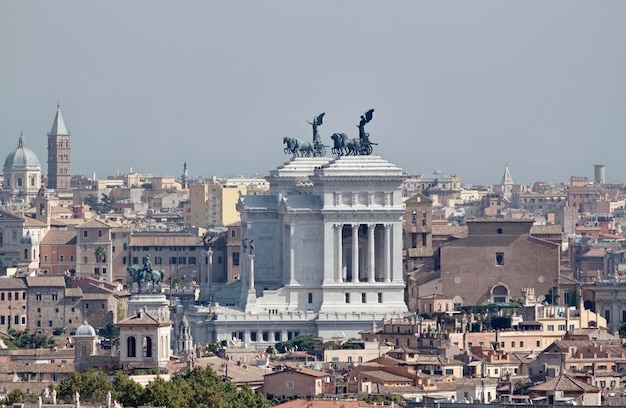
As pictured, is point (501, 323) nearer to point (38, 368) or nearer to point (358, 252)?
point (358, 252)

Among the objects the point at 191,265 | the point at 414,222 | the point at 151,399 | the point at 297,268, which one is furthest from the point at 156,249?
the point at 151,399

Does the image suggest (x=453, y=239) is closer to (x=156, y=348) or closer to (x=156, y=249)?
(x=156, y=249)

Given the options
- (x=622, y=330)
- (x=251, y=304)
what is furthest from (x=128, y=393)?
(x=251, y=304)

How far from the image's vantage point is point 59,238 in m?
176

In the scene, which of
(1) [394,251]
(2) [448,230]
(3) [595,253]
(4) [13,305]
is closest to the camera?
(1) [394,251]

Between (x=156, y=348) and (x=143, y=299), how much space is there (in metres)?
14.6

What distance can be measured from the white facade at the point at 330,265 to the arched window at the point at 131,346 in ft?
111

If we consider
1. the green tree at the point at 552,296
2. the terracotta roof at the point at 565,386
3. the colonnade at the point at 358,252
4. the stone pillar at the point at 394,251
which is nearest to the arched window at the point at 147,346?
the terracotta roof at the point at 565,386

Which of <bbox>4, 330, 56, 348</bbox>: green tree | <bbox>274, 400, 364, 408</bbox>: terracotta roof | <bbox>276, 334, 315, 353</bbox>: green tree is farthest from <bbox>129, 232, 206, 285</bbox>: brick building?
<bbox>274, 400, 364, 408</bbox>: terracotta roof

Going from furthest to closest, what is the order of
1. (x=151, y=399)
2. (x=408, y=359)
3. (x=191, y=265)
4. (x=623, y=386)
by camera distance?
(x=191, y=265)
(x=408, y=359)
(x=623, y=386)
(x=151, y=399)

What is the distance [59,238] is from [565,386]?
296ft

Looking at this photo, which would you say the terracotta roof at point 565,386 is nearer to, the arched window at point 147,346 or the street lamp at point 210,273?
the arched window at point 147,346

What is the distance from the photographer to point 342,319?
13275 centimetres

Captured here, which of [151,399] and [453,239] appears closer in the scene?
[151,399]
